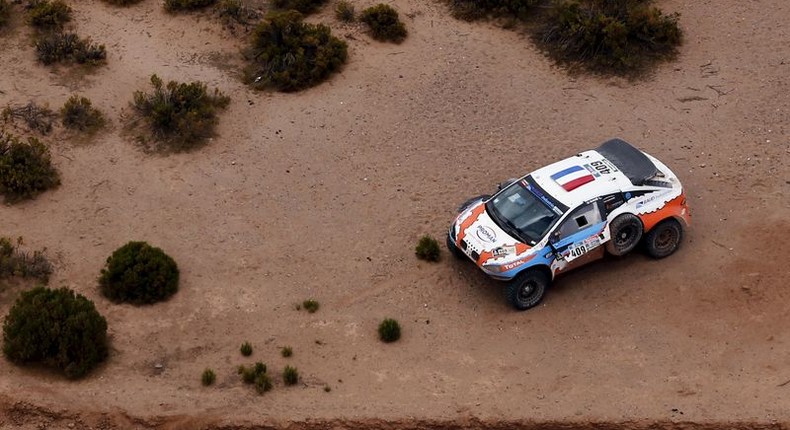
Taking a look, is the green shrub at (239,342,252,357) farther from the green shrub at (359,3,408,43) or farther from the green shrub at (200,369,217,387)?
the green shrub at (359,3,408,43)

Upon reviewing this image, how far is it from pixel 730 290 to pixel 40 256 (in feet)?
42.1

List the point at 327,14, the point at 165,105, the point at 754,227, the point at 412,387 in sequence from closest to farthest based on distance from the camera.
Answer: the point at 412,387 < the point at 754,227 < the point at 165,105 < the point at 327,14

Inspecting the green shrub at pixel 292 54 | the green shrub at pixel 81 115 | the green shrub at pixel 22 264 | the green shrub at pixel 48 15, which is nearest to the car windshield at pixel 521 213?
the green shrub at pixel 292 54

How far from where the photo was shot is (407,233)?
814 inches

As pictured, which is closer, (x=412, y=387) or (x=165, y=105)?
(x=412, y=387)

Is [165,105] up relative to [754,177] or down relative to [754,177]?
down

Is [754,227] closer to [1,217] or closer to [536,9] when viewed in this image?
[536,9]

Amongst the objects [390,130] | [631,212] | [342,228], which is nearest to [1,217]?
[342,228]

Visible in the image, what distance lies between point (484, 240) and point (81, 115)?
33.6 ft

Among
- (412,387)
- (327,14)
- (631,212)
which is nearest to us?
(412,387)

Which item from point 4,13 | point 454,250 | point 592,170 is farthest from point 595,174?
point 4,13

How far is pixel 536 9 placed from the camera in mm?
26922

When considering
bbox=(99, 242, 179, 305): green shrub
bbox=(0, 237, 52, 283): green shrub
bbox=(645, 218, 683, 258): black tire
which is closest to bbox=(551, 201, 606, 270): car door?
bbox=(645, 218, 683, 258): black tire

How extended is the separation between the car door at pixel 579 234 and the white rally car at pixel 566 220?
0.02 m
